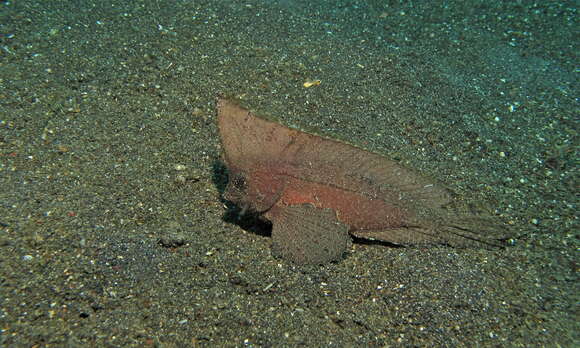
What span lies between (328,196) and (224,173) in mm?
1085

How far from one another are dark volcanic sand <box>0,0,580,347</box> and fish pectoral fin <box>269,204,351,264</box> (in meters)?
0.10

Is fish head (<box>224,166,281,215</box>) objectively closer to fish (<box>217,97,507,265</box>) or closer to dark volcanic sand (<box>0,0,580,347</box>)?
fish (<box>217,97,507,265</box>)

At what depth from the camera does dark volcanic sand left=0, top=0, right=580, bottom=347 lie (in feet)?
8.06

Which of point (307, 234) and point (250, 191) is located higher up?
point (250, 191)

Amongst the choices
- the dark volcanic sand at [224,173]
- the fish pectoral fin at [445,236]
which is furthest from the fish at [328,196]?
the dark volcanic sand at [224,173]

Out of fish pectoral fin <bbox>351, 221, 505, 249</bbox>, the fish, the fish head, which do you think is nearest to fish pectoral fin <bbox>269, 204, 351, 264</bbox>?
the fish

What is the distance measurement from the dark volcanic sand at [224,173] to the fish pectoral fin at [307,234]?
10cm

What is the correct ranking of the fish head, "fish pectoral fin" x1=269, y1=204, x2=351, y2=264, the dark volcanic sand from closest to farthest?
the dark volcanic sand, "fish pectoral fin" x1=269, y1=204, x2=351, y2=264, the fish head

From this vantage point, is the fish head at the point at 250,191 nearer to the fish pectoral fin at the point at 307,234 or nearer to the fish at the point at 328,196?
the fish at the point at 328,196

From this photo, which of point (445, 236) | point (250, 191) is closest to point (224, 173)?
point (250, 191)

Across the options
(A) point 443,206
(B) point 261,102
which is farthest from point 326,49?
(A) point 443,206

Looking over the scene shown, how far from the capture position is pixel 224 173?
356cm

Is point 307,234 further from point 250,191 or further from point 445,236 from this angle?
point 445,236

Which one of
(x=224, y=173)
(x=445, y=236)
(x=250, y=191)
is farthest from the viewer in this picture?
(x=224, y=173)
